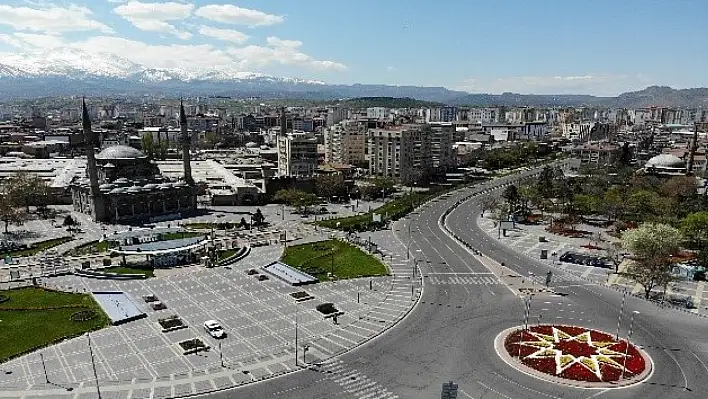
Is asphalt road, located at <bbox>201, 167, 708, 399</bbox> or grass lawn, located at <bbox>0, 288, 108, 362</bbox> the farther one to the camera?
grass lawn, located at <bbox>0, 288, 108, 362</bbox>

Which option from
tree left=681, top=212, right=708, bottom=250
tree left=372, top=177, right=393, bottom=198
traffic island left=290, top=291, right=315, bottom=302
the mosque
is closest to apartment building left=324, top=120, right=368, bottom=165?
tree left=372, top=177, right=393, bottom=198

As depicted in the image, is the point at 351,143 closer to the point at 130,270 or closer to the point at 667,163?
the point at 667,163

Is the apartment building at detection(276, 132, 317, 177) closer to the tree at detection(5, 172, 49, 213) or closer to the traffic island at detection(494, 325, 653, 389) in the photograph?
the tree at detection(5, 172, 49, 213)

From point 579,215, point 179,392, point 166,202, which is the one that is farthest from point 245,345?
point 579,215

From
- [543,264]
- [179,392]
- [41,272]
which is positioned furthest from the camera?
[543,264]

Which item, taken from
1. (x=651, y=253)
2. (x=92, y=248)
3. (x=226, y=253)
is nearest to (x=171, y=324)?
(x=226, y=253)

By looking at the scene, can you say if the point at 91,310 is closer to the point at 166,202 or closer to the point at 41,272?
the point at 41,272
